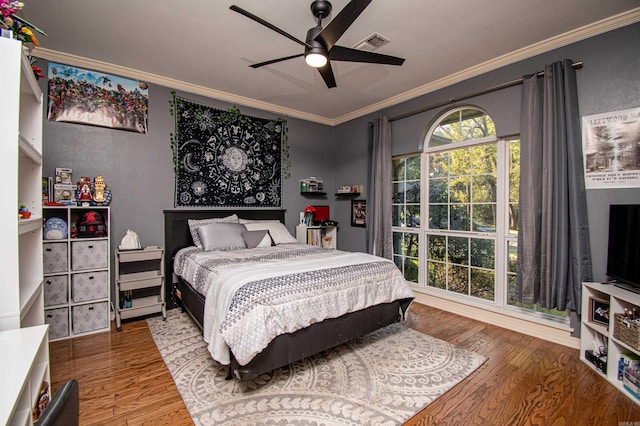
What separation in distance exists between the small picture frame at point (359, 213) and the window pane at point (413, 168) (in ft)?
2.70

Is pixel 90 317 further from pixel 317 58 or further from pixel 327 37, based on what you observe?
pixel 327 37

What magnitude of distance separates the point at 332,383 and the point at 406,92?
3.49 meters

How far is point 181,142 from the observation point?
3609mm

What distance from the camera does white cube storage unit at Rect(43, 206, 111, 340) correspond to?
2.62 metres

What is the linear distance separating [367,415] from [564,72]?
10.4 ft

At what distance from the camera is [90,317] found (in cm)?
280

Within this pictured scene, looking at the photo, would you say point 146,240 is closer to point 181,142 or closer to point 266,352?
point 181,142

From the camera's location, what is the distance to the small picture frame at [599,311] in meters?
2.24

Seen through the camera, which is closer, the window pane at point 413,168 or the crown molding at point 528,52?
the crown molding at point 528,52

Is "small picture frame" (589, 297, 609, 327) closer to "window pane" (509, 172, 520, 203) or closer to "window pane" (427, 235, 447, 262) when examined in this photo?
"window pane" (509, 172, 520, 203)

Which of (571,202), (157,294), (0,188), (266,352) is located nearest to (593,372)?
(571,202)

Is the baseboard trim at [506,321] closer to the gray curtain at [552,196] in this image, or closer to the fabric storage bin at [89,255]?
the gray curtain at [552,196]

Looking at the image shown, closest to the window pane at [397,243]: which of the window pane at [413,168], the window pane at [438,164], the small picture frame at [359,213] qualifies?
the small picture frame at [359,213]

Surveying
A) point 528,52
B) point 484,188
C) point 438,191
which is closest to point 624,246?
point 484,188
